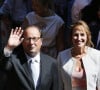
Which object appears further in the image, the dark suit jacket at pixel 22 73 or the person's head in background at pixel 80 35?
the person's head in background at pixel 80 35

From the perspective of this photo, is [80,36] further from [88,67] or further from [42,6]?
[42,6]

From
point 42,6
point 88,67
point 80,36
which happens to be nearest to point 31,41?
point 80,36

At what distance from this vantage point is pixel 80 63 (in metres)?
5.68

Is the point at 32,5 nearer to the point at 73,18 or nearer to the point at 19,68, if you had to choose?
the point at 73,18

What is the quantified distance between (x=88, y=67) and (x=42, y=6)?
1161 millimetres

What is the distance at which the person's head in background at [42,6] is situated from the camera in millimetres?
6320

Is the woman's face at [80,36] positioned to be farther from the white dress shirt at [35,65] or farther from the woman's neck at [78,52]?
the white dress shirt at [35,65]

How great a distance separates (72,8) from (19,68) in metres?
1.61

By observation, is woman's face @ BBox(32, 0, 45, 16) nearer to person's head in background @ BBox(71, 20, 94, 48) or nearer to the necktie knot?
person's head in background @ BBox(71, 20, 94, 48)

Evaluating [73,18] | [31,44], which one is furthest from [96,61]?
[73,18]

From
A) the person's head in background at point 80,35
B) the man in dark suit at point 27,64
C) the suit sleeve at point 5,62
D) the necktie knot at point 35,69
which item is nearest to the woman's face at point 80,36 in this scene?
the person's head in background at point 80,35

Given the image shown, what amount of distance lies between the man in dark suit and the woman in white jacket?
0.59ft

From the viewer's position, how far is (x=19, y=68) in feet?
17.9

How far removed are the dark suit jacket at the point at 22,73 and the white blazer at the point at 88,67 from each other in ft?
0.52
